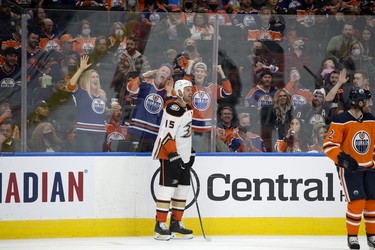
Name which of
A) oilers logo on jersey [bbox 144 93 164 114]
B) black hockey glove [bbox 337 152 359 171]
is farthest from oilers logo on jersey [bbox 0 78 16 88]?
black hockey glove [bbox 337 152 359 171]

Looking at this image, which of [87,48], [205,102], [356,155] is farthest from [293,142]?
[87,48]

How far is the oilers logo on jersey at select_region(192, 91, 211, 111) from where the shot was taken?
8.54 metres

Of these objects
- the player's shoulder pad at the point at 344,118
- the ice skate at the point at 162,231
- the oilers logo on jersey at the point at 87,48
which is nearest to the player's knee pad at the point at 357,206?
the player's shoulder pad at the point at 344,118

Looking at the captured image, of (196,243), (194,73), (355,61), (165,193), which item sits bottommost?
(196,243)

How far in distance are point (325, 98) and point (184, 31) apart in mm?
1441

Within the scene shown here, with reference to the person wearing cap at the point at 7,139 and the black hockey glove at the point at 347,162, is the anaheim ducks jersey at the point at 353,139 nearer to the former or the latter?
Answer: the black hockey glove at the point at 347,162

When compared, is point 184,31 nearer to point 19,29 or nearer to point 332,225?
point 19,29

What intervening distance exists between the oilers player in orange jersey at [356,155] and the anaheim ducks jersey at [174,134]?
55.3 inches

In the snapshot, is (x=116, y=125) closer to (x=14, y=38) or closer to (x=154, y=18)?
(x=154, y=18)

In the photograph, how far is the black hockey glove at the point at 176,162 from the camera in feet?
26.0

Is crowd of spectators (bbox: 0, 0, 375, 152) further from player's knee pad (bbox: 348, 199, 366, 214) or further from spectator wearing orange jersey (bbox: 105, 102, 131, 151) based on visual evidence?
player's knee pad (bbox: 348, 199, 366, 214)

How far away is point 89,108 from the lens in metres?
8.34

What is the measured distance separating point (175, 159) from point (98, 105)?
3.06ft

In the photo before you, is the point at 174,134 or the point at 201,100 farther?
the point at 201,100
